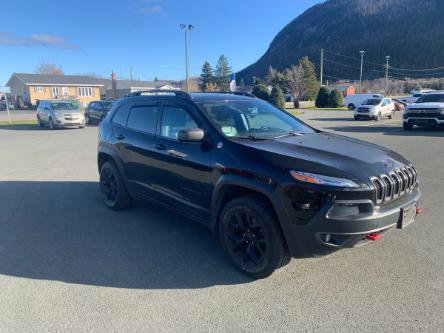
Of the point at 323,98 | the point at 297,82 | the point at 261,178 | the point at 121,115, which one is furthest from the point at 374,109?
the point at 297,82

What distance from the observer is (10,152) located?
12.5 metres

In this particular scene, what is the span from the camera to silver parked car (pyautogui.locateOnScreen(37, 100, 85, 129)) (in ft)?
69.9

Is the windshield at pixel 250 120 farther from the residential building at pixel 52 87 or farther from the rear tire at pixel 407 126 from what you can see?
the residential building at pixel 52 87

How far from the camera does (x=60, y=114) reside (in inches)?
837

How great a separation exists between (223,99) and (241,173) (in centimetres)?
149

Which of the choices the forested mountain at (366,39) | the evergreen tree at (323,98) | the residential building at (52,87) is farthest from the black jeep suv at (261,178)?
the forested mountain at (366,39)

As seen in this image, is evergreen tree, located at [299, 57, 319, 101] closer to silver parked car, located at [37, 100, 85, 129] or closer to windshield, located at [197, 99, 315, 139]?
silver parked car, located at [37, 100, 85, 129]

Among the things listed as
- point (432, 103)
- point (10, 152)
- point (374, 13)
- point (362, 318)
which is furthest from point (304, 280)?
point (374, 13)

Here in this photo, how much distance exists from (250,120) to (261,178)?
127cm

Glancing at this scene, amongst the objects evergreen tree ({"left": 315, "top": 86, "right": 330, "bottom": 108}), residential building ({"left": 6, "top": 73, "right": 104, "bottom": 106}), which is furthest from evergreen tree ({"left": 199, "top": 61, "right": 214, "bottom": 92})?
evergreen tree ({"left": 315, "top": 86, "right": 330, "bottom": 108})

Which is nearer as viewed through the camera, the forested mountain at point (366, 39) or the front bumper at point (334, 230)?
the front bumper at point (334, 230)

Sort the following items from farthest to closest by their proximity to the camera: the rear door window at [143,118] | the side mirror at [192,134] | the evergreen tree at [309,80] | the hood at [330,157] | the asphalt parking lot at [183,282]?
1. the evergreen tree at [309,80]
2. the rear door window at [143,118]
3. the side mirror at [192,134]
4. the hood at [330,157]
5. the asphalt parking lot at [183,282]

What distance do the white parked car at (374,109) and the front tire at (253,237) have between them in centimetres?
2349

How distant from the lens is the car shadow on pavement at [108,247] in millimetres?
3607
